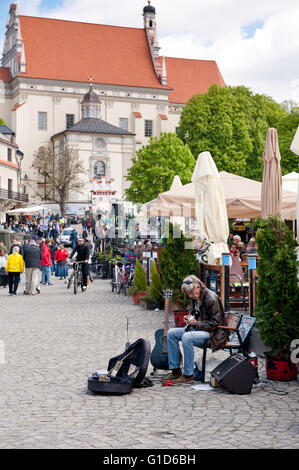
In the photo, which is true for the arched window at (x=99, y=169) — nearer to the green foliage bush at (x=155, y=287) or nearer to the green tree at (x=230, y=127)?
the green tree at (x=230, y=127)

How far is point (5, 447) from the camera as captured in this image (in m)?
5.23

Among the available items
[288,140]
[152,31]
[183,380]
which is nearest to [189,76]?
[152,31]

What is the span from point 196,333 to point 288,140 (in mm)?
47915

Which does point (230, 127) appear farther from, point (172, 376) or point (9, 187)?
point (172, 376)

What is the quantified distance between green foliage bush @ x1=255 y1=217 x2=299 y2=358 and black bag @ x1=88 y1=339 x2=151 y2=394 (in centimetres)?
150

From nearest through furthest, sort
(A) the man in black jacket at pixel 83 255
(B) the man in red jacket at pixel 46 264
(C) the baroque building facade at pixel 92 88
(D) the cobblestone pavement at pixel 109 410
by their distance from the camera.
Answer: (D) the cobblestone pavement at pixel 109 410
(A) the man in black jacket at pixel 83 255
(B) the man in red jacket at pixel 46 264
(C) the baroque building facade at pixel 92 88

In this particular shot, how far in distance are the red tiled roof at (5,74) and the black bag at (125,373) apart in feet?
283

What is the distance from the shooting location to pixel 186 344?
787 centimetres

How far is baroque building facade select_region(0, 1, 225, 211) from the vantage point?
8244 cm

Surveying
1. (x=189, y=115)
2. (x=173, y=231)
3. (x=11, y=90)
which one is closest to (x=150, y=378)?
(x=173, y=231)

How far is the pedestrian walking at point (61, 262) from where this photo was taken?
2615cm

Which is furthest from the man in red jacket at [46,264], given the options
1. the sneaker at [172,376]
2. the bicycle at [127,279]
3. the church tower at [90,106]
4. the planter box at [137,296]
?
the church tower at [90,106]

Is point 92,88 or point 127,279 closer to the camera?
point 127,279
